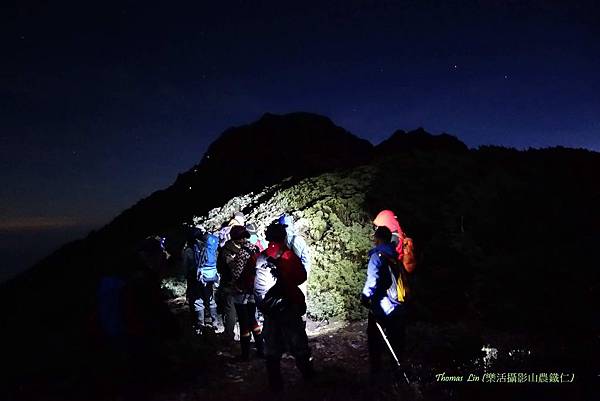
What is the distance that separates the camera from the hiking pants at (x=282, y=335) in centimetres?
529

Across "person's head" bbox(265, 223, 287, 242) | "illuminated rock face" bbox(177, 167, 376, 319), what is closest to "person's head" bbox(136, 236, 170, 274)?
"person's head" bbox(265, 223, 287, 242)

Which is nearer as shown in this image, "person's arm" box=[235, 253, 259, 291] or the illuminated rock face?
"person's arm" box=[235, 253, 259, 291]

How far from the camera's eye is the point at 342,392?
5.07 m

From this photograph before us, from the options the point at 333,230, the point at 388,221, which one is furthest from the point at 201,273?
the point at 388,221

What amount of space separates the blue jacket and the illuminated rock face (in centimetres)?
456

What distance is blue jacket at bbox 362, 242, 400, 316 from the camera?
→ 5367mm

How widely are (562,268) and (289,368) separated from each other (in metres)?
5.49

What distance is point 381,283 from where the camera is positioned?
212 inches

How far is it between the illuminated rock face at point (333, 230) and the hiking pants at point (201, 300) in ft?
8.36

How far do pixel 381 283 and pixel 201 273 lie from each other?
515cm

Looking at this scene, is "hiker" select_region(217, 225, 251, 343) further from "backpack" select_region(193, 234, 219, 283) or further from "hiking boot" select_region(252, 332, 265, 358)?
"backpack" select_region(193, 234, 219, 283)

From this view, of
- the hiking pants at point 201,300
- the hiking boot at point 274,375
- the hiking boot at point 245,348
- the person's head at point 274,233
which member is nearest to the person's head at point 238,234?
the person's head at point 274,233

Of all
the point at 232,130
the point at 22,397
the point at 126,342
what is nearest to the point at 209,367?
the point at 22,397

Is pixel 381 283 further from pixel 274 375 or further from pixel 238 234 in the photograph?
pixel 238 234
